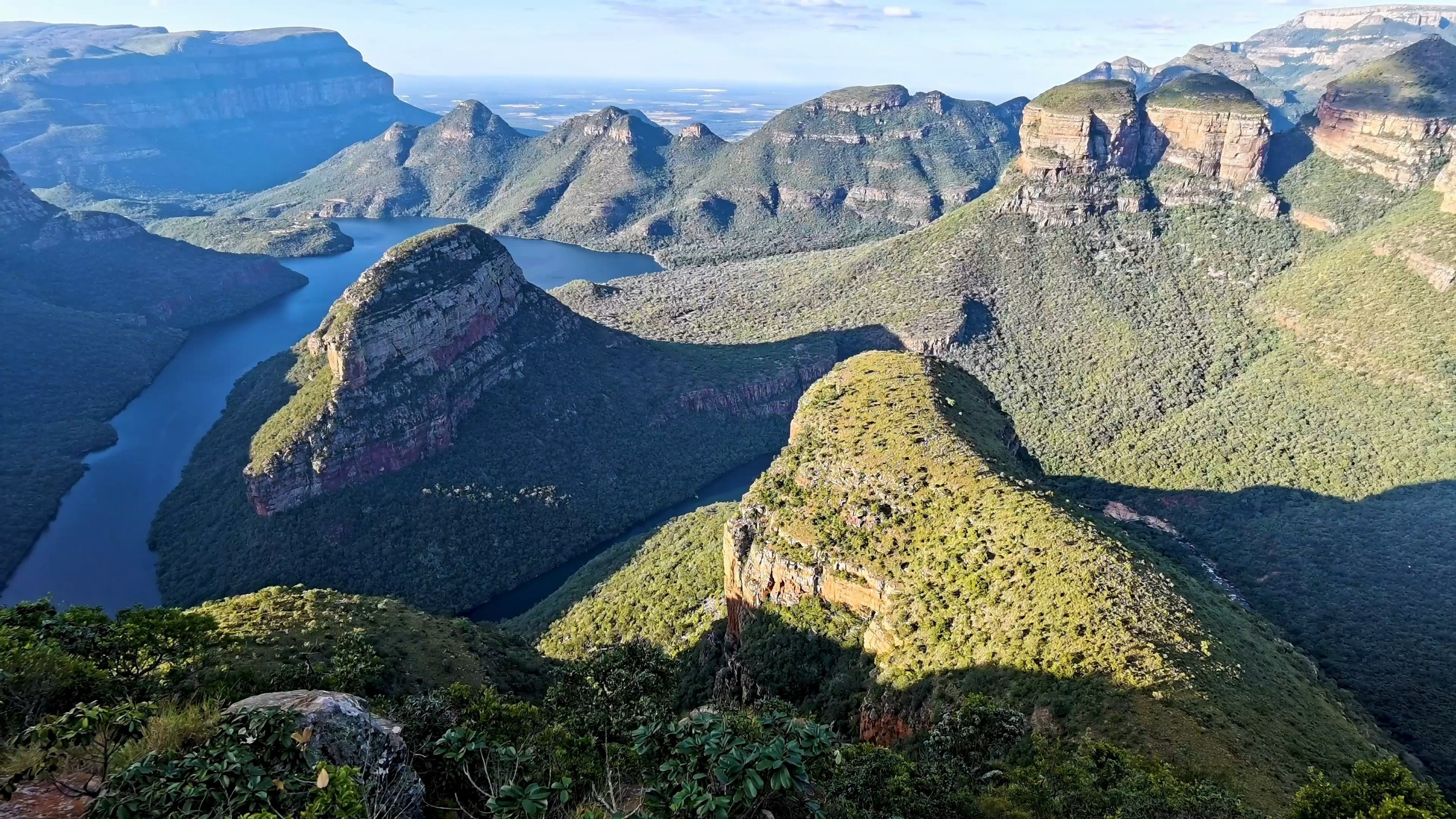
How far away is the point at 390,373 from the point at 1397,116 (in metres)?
142

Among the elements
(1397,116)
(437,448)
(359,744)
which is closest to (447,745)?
(359,744)

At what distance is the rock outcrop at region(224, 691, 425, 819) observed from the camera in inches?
643

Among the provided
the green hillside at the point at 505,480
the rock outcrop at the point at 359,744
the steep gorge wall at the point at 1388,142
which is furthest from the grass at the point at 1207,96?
the rock outcrop at the point at 359,744

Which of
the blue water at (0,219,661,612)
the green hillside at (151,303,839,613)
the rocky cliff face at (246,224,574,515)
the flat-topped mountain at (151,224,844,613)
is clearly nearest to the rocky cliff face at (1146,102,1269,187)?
the green hillside at (151,303,839,613)

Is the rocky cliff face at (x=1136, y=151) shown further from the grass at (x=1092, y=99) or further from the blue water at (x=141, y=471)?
the blue water at (x=141, y=471)

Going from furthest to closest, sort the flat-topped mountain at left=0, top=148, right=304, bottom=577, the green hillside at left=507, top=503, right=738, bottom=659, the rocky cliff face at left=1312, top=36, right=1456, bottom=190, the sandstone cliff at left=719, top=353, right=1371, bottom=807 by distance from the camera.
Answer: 1. the rocky cliff face at left=1312, top=36, right=1456, bottom=190
2. the flat-topped mountain at left=0, top=148, right=304, bottom=577
3. the green hillside at left=507, top=503, right=738, bottom=659
4. the sandstone cliff at left=719, top=353, right=1371, bottom=807

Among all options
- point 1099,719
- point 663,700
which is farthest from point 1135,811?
point 663,700

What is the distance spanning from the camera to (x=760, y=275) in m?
150

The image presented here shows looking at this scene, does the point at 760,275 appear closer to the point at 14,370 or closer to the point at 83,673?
the point at 14,370

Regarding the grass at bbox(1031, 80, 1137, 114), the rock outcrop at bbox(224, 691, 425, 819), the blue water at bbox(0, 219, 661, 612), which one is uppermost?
the grass at bbox(1031, 80, 1137, 114)

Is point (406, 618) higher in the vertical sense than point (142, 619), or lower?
lower

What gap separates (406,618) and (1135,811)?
36.5m

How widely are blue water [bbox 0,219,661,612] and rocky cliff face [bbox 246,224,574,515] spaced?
1848 cm

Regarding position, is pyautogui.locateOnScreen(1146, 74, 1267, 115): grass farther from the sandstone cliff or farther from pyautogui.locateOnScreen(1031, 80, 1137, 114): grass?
the sandstone cliff
